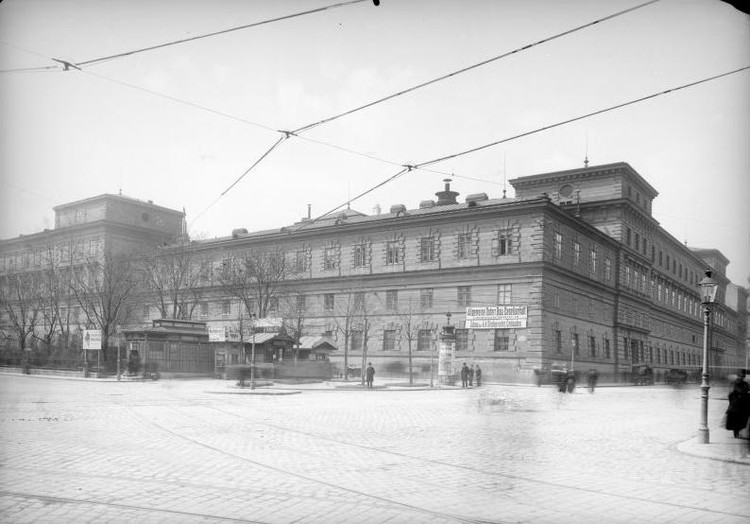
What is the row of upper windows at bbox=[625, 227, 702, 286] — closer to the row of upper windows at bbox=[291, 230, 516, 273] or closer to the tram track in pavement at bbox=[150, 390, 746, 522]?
the row of upper windows at bbox=[291, 230, 516, 273]

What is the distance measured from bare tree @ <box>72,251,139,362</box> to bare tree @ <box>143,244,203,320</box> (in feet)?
5.28

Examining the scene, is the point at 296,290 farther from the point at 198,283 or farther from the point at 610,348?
the point at 610,348

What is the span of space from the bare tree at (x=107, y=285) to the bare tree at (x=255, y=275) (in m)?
7.35

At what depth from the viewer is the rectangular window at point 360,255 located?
2245 inches

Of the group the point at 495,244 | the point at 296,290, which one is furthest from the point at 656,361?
the point at 296,290

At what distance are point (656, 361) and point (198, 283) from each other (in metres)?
49.2

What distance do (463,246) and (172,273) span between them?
24015mm

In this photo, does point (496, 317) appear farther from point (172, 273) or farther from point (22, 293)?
point (22, 293)

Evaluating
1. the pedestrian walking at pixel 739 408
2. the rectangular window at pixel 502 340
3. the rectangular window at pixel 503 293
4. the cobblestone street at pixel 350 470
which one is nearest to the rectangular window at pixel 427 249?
the rectangular window at pixel 503 293

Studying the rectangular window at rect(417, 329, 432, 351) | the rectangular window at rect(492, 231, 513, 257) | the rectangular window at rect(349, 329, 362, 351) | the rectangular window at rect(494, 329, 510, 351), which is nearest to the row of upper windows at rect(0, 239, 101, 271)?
the rectangular window at rect(349, 329, 362, 351)

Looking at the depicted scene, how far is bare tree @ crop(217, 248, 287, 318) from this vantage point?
5306 centimetres

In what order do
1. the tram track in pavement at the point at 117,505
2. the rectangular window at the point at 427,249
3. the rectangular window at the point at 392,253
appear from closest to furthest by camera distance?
the tram track in pavement at the point at 117,505 → the rectangular window at the point at 427,249 → the rectangular window at the point at 392,253

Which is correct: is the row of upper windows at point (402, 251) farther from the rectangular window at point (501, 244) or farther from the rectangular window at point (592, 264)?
the rectangular window at point (592, 264)

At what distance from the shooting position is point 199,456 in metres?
11.3
